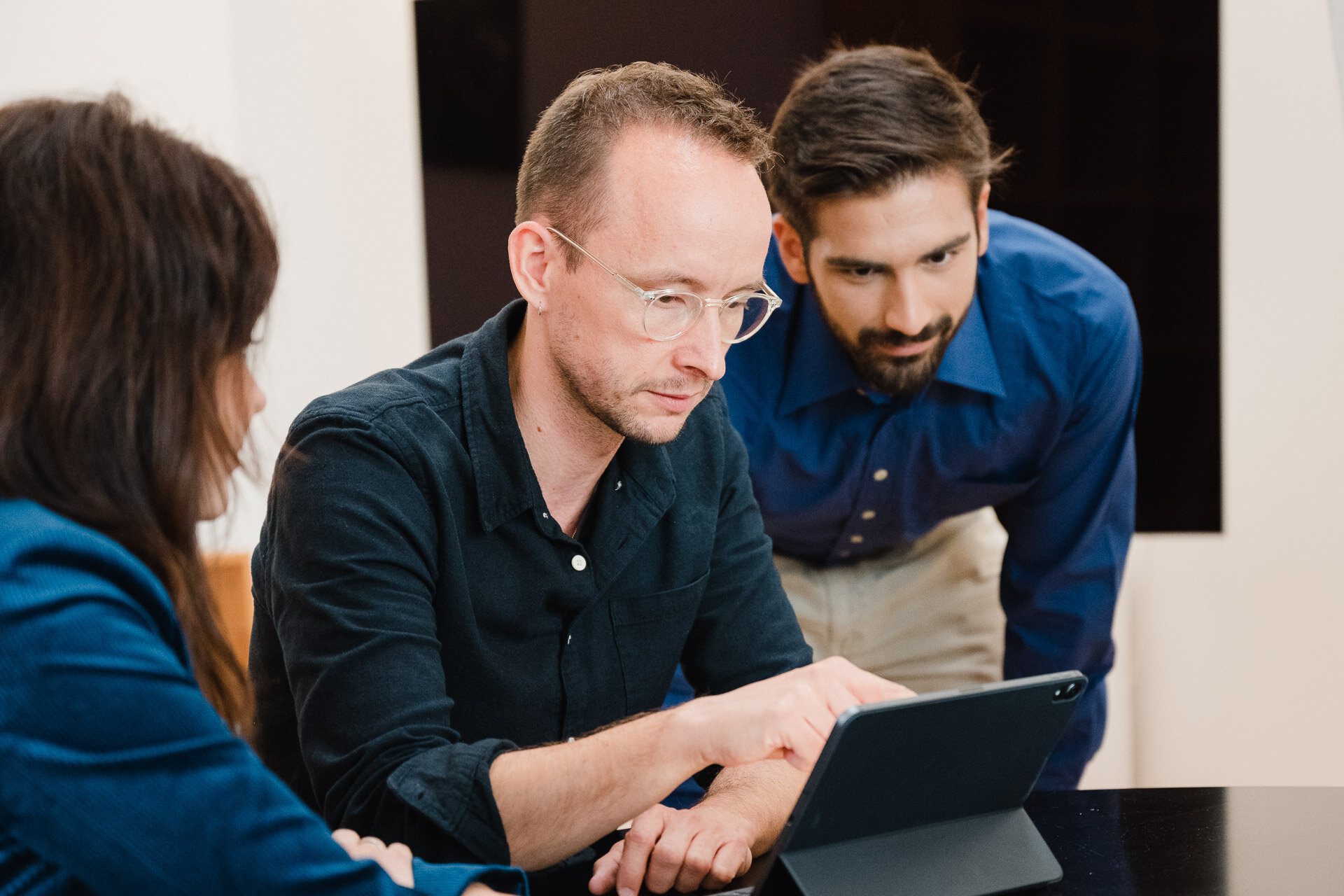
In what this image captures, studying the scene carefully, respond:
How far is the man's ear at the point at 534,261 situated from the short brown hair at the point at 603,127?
21mm

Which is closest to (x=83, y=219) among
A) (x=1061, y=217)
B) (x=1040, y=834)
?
(x=1040, y=834)

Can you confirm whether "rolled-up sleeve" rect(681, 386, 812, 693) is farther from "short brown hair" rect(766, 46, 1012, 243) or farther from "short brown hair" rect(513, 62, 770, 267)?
"short brown hair" rect(766, 46, 1012, 243)

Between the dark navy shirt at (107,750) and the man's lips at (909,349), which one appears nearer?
the dark navy shirt at (107,750)

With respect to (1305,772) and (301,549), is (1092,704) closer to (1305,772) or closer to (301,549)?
(1305,772)

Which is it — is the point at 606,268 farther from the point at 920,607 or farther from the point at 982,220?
the point at 920,607

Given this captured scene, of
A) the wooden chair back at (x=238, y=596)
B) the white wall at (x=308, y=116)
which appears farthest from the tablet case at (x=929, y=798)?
the white wall at (x=308, y=116)

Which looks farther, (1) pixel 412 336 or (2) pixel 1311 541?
(1) pixel 412 336

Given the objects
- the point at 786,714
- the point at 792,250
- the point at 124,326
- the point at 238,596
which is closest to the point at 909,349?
the point at 792,250

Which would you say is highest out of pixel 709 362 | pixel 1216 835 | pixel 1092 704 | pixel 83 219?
pixel 83 219

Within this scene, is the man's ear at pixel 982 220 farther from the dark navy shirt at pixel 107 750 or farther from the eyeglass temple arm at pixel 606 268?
the dark navy shirt at pixel 107 750

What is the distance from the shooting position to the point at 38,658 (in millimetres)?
678

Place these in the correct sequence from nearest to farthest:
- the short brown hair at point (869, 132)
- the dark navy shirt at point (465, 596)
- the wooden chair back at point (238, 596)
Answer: the dark navy shirt at point (465, 596) → the short brown hair at point (869, 132) → the wooden chair back at point (238, 596)

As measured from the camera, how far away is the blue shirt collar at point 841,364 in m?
2.06

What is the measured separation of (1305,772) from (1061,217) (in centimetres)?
144
